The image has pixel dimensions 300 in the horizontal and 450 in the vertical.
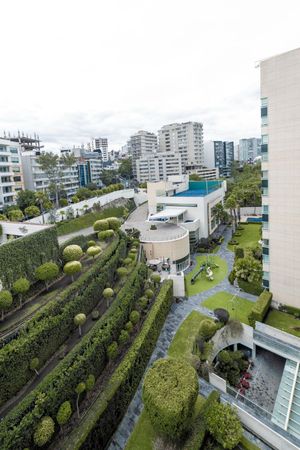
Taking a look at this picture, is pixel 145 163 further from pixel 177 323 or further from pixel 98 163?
pixel 177 323

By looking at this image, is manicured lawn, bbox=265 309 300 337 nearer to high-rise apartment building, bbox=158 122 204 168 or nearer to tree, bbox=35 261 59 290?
tree, bbox=35 261 59 290

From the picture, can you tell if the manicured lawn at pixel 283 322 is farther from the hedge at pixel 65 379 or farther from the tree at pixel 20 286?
the tree at pixel 20 286

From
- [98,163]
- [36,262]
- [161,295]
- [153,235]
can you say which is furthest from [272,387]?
[98,163]

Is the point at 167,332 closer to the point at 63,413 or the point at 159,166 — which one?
the point at 63,413

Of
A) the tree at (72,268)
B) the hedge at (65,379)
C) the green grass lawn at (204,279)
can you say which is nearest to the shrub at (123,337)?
the hedge at (65,379)

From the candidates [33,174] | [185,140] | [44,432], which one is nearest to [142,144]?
[185,140]
